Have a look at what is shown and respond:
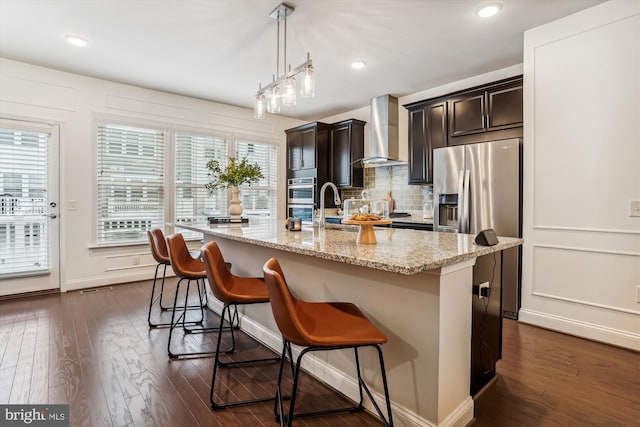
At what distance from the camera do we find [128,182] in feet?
14.9

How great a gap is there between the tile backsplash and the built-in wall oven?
2.58ft

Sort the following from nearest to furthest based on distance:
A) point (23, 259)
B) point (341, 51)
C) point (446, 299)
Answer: point (446, 299)
point (341, 51)
point (23, 259)

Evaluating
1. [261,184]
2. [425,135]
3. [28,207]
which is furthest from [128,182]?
[425,135]

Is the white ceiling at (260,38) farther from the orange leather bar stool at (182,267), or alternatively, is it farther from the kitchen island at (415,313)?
the kitchen island at (415,313)

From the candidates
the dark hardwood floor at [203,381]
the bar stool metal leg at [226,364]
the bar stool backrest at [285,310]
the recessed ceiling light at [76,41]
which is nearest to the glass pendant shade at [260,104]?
the bar stool metal leg at [226,364]

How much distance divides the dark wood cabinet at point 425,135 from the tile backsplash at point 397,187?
454mm

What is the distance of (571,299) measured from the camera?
2816 mm

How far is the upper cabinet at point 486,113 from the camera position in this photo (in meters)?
3.33

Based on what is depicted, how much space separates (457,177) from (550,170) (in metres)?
0.87

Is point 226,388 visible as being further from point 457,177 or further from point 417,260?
point 457,177

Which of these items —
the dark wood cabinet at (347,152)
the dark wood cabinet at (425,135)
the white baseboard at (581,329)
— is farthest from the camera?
the dark wood cabinet at (347,152)

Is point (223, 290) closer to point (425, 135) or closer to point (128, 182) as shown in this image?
point (425, 135)

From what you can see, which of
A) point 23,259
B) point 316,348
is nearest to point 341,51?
point 316,348

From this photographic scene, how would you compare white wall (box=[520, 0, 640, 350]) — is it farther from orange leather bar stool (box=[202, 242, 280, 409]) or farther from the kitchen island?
orange leather bar stool (box=[202, 242, 280, 409])
